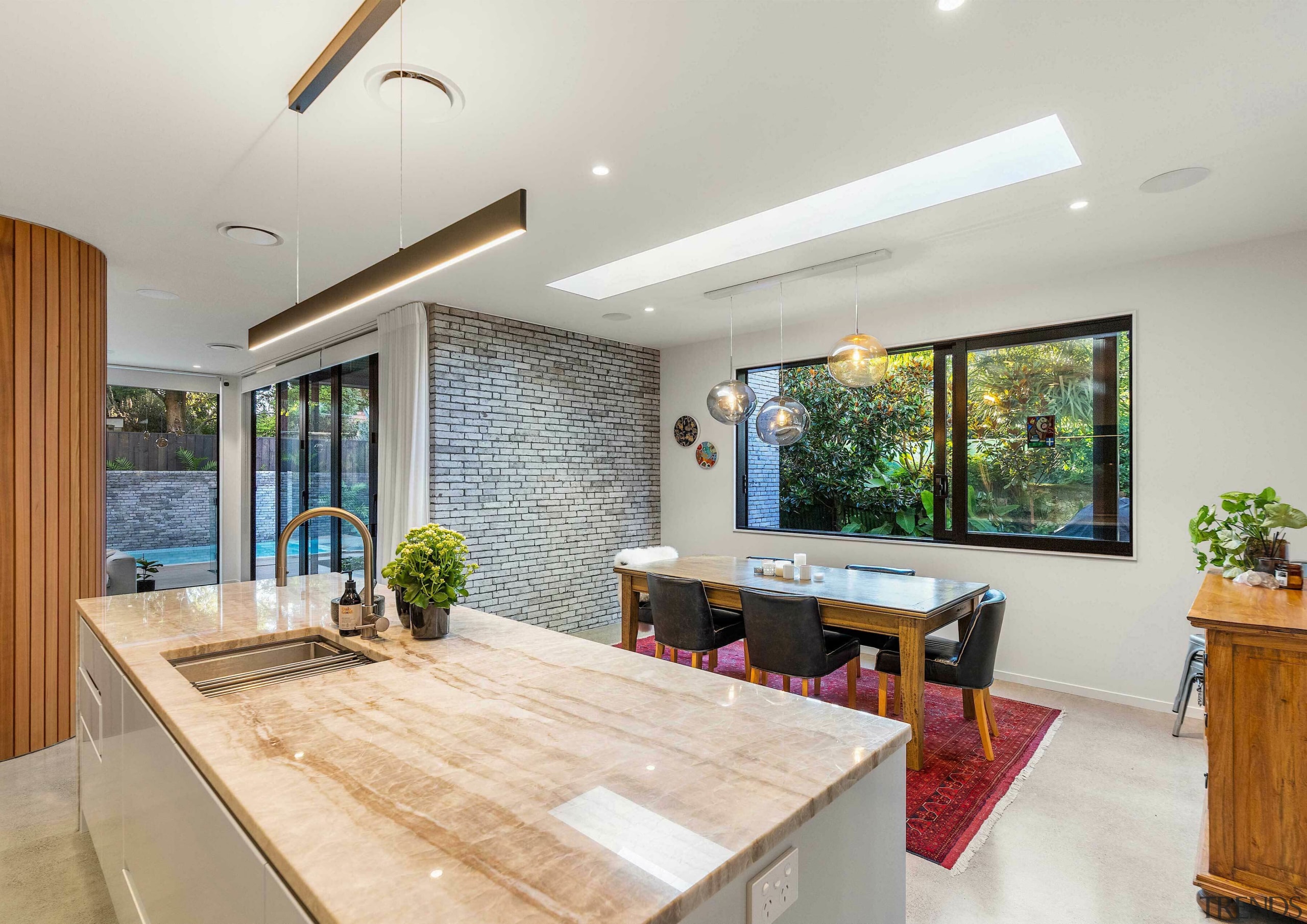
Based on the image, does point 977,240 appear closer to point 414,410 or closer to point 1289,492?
point 1289,492

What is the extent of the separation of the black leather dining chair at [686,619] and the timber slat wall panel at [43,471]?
3.20 metres

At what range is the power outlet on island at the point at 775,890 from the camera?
2.95ft

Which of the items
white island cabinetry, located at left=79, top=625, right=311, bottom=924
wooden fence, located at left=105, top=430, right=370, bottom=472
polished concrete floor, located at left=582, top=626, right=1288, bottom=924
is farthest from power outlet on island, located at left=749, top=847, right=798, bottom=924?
wooden fence, located at left=105, top=430, right=370, bottom=472

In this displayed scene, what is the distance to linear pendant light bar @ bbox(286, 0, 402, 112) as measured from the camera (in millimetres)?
1646

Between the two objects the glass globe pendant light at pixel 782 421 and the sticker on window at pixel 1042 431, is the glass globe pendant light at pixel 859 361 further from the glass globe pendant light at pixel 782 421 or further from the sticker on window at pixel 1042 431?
the sticker on window at pixel 1042 431

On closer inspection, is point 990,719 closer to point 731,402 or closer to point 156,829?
point 731,402

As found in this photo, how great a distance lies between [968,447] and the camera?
4.66 meters

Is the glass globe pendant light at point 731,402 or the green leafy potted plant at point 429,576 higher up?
the glass globe pendant light at point 731,402

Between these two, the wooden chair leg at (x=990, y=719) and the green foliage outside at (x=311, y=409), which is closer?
the wooden chair leg at (x=990, y=719)

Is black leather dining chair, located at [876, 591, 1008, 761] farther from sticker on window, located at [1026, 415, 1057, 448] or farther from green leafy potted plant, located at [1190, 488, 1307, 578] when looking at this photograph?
sticker on window, located at [1026, 415, 1057, 448]

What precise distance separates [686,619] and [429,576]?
6.85ft

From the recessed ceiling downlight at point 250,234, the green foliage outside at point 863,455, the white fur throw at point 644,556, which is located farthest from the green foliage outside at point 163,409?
the green foliage outside at point 863,455

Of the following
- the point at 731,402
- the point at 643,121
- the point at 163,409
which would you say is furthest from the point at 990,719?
the point at 163,409

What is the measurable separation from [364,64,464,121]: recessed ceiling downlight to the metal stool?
414 cm
